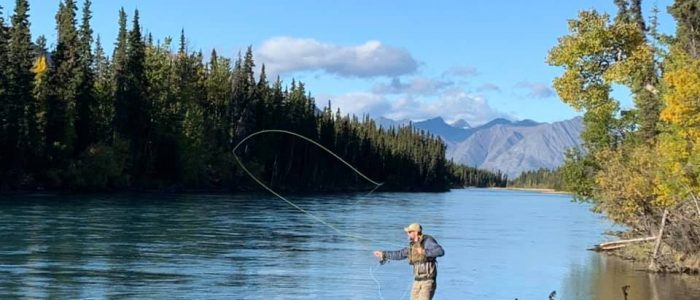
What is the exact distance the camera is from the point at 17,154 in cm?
7850

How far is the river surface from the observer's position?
2514 cm

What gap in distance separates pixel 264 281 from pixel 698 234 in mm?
15464

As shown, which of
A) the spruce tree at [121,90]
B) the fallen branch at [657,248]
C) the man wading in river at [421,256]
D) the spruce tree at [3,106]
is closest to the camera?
the man wading in river at [421,256]

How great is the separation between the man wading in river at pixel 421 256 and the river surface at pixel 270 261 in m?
9.31

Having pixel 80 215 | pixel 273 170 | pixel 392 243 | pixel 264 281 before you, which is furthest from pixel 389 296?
pixel 273 170

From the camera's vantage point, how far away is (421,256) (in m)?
15.2

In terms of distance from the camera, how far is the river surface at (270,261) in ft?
82.5

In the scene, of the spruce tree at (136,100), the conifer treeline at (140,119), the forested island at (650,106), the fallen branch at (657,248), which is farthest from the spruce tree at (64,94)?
the fallen branch at (657,248)

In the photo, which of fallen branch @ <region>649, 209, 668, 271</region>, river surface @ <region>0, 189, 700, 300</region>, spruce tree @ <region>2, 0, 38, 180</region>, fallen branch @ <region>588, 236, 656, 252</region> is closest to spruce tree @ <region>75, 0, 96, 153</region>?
spruce tree @ <region>2, 0, 38, 180</region>

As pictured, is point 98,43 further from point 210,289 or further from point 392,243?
point 210,289

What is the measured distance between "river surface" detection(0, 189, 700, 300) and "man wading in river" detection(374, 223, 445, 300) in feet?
30.5

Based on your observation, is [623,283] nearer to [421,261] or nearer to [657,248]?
[657,248]

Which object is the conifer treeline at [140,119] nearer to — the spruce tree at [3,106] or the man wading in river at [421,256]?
the spruce tree at [3,106]

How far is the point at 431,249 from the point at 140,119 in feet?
290
